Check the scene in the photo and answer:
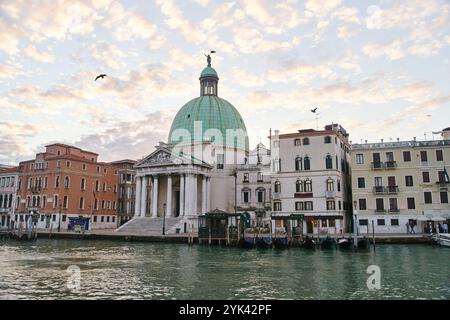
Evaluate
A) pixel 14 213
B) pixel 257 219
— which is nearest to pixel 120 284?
pixel 257 219

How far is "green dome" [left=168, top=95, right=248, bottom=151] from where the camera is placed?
205 ft

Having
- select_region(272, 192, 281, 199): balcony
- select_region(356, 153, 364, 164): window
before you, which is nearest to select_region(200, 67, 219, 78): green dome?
select_region(272, 192, 281, 199): balcony

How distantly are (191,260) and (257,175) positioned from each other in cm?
2910

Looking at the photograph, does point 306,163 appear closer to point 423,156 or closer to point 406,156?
point 406,156

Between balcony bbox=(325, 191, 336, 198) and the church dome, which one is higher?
the church dome

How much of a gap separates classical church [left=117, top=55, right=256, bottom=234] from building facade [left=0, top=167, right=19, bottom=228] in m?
19.4

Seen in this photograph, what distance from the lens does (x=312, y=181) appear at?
44.0 m

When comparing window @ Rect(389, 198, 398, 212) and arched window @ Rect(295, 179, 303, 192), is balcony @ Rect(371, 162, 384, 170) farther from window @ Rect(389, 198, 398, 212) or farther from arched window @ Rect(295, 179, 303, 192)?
arched window @ Rect(295, 179, 303, 192)

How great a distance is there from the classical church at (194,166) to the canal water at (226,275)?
23.1 metres

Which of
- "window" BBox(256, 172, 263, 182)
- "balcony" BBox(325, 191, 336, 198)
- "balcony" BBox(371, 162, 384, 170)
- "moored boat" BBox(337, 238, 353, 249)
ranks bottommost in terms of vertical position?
"moored boat" BBox(337, 238, 353, 249)

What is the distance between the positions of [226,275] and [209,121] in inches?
1758

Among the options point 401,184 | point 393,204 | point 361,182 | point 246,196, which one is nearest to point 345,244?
point 393,204
